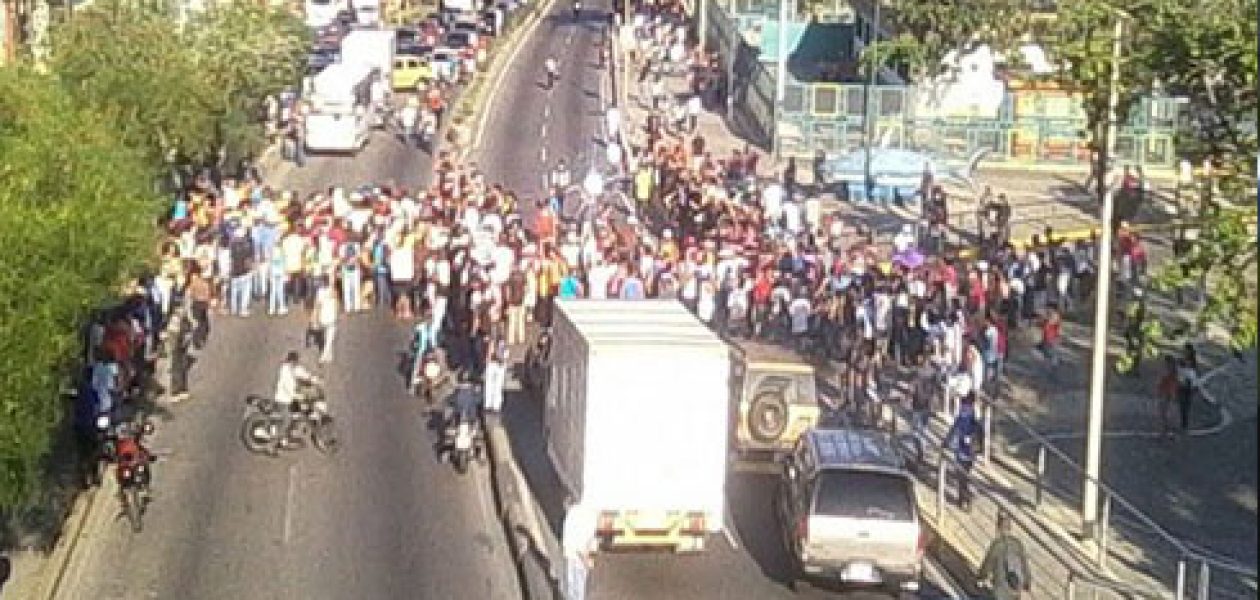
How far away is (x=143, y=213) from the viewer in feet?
91.6

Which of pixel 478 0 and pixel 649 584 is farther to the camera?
pixel 478 0

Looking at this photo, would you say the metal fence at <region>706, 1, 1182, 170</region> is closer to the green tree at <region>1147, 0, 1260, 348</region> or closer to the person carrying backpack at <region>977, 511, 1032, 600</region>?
the green tree at <region>1147, 0, 1260, 348</region>

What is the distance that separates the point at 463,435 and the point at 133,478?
181 inches

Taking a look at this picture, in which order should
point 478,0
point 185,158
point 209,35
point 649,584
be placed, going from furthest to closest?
1. point 478,0
2. point 209,35
3. point 185,158
4. point 649,584

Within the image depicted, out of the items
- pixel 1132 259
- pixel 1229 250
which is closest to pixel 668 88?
pixel 1132 259

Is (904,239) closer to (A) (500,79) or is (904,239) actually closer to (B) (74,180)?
(B) (74,180)

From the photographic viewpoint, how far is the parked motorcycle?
31.9m

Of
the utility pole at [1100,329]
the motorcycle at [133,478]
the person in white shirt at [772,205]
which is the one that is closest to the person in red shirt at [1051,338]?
the person in white shirt at [772,205]

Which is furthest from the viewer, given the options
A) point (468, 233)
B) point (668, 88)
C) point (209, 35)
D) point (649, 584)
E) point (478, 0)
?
point (478, 0)

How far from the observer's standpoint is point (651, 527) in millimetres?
27266

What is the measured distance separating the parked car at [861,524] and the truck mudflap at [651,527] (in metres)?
1.52

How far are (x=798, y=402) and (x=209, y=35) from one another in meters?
24.1

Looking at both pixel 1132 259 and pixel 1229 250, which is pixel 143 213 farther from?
pixel 1132 259

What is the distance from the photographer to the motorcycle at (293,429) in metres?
32.6
